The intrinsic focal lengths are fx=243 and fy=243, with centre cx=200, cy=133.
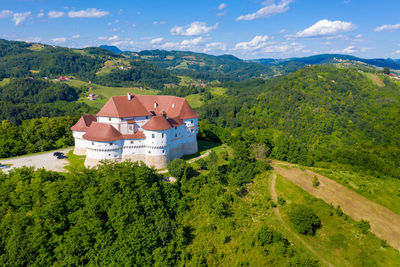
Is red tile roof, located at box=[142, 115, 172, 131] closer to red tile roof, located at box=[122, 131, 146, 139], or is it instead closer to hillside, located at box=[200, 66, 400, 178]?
red tile roof, located at box=[122, 131, 146, 139]

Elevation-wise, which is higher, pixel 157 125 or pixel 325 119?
pixel 157 125

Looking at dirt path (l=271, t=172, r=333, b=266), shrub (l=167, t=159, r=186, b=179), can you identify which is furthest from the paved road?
dirt path (l=271, t=172, r=333, b=266)

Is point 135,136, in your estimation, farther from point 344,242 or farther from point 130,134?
point 344,242

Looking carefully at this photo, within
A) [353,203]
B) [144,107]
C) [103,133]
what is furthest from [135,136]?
[353,203]

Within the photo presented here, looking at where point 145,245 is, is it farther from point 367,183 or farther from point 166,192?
point 367,183

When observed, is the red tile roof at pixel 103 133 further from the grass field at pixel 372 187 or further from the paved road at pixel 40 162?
the grass field at pixel 372 187

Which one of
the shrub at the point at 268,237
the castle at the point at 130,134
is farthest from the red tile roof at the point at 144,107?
the shrub at the point at 268,237

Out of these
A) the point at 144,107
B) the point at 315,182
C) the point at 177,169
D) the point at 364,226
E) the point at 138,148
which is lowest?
the point at 364,226
